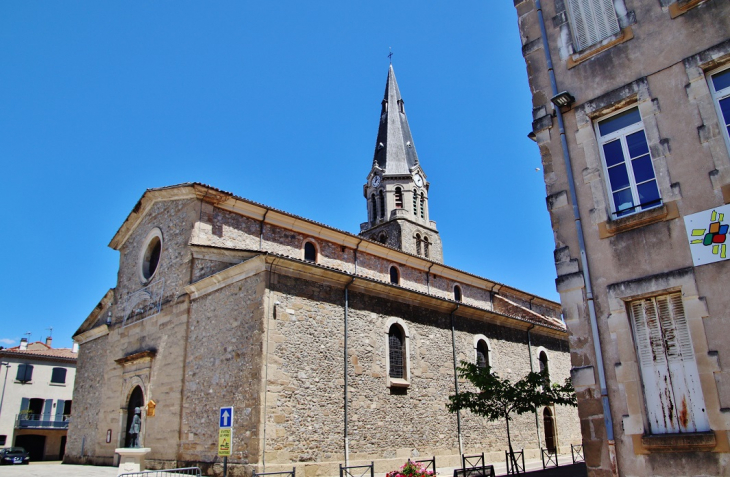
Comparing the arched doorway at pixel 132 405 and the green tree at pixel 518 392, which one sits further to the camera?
the arched doorway at pixel 132 405

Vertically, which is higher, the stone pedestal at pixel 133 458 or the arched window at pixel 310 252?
the arched window at pixel 310 252

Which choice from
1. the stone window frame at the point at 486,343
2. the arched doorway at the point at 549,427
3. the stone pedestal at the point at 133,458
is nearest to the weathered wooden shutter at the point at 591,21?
the stone window frame at the point at 486,343

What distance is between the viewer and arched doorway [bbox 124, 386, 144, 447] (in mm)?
18141

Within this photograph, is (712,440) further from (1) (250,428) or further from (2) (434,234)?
(2) (434,234)

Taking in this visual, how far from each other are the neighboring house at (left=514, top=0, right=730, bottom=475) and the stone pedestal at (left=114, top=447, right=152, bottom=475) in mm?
14130

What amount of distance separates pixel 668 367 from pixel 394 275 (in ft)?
54.6

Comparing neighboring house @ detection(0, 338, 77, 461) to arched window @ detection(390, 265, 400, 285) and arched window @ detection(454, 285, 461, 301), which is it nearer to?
arched window @ detection(390, 265, 400, 285)

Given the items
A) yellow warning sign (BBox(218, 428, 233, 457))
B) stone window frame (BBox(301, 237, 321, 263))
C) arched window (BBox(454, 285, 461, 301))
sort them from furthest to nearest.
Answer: arched window (BBox(454, 285, 461, 301))
stone window frame (BBox(301, 237, 321, 263))
yellow warning sign (BBox(218, 428, 233, 457))

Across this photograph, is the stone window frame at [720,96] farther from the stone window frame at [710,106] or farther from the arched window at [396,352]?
the arched window at [396,352]

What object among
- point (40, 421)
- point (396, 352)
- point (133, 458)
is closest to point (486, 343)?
point (396, 352)

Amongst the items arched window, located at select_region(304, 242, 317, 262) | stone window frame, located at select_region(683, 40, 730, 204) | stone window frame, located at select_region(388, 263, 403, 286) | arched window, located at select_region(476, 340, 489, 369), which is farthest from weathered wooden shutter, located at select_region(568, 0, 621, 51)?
stone window frame, located at select_region(388, 263, 403, 286)

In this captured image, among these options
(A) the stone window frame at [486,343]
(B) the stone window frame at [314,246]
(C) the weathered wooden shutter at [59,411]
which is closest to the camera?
(B) the stone window frame at [314,246]

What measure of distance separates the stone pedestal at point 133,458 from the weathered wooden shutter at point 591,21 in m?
16.0

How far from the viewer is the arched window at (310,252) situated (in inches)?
791
